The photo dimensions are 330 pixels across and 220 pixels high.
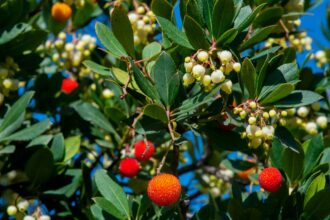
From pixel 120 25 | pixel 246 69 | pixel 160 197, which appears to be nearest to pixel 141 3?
pixel 120 25

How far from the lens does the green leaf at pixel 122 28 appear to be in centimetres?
173

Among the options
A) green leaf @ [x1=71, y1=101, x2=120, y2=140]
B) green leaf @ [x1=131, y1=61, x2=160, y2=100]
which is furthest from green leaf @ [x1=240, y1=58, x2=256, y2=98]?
green leaf @ [x1=71, y1=101, x2=120, y2=140]

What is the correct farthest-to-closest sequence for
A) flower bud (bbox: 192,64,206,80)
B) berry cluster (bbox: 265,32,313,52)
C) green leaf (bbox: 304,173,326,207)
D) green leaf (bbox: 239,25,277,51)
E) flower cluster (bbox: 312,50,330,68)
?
1. flower cluster (bbox: 312,50,330,68)
2. berry cluster (bbox: 265,32,313,52)
3. green leaf (bbox: 304,173,326,207)
4. green leaf (bbox: 239,25,277,51)
5. flower bud (bbox: 192,64,206,80)

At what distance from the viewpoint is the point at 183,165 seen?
10.9 feet

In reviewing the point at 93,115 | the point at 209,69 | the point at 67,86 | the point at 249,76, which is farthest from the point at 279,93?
the point at 67,86

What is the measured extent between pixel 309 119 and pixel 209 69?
0.89 m

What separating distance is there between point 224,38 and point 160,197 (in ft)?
1.45

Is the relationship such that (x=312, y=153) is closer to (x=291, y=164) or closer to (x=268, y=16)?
(x=291, y=164)

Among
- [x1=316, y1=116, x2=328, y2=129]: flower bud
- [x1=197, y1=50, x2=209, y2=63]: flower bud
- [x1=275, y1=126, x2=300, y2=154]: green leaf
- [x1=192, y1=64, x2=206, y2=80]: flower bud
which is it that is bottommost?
[x1=316, y1=116, x2=328, y2=129]: flower bud

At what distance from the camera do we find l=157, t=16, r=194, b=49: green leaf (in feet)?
5.51

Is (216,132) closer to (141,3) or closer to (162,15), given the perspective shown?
(162,15)

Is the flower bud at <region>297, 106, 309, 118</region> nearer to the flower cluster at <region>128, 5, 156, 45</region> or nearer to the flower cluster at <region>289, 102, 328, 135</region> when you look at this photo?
the flower cluster at <region>289, 102, 328, 135</region>

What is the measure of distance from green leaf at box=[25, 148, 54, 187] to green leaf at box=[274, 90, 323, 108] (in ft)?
2.71

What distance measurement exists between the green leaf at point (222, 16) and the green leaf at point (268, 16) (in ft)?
0.94
